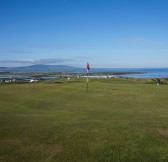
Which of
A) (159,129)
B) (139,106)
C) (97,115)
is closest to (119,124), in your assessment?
(159,129)

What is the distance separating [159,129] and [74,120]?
18.6 ft

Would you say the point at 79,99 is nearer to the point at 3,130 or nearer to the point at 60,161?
the point at 3,130

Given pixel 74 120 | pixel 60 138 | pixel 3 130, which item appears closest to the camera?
pixel 60 138

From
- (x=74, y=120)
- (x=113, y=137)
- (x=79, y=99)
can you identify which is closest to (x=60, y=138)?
(x=113, y=137)

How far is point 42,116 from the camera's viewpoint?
21.2m

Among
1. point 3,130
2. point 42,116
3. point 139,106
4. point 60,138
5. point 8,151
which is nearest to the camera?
point 8,151

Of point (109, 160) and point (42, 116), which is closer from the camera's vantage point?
point (109, 160)

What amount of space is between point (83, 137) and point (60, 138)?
1.23 m

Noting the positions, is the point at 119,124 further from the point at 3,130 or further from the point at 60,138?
the point at 3,130

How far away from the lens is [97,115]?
864 inches

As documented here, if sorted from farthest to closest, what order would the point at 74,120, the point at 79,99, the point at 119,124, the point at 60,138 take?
the point at 79,99 → the point at 74,120 → the point at 119,124 → the point at 60,138

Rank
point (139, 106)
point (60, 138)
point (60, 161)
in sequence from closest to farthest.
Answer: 1. point (60, 161)
2. point (60, 138)
3. point (139, 106)

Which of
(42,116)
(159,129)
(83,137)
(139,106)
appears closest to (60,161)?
(83,137)

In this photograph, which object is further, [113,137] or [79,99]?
[79,99]
